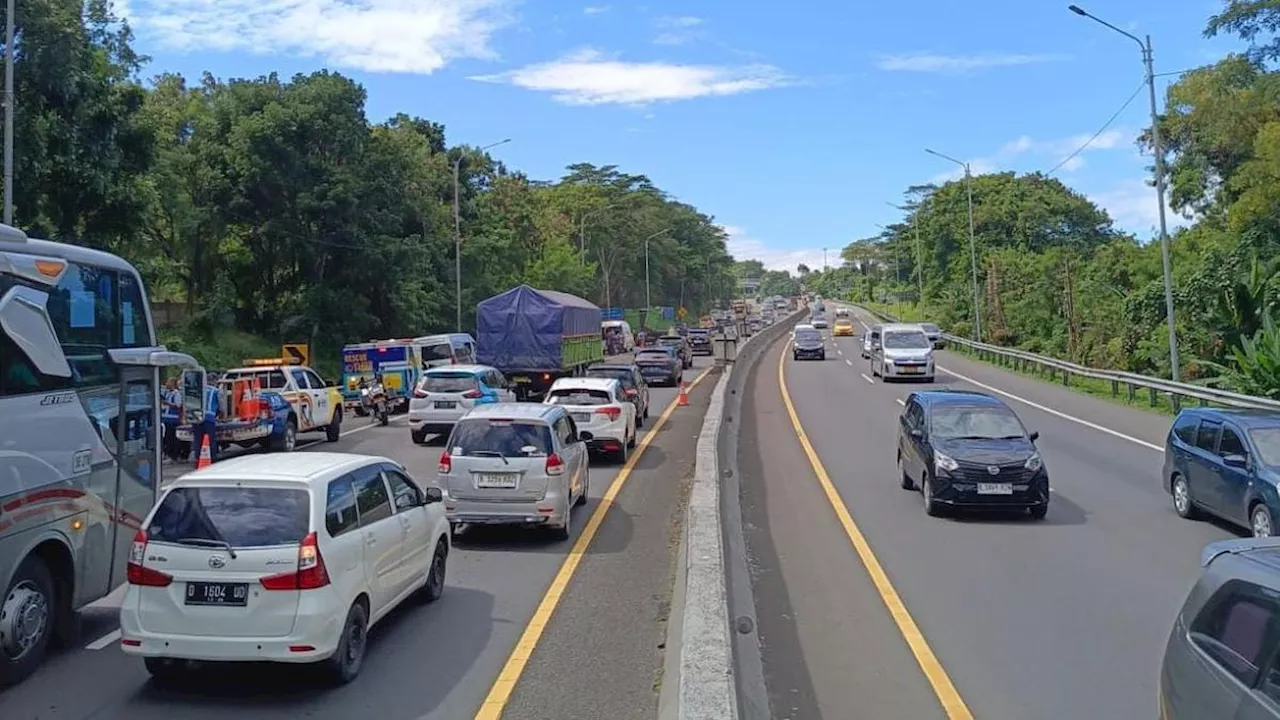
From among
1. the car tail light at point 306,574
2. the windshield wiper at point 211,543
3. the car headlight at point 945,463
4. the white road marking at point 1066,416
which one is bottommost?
the white road marking at point 1066,416

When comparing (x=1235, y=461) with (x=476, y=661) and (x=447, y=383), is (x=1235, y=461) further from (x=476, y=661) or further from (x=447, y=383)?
→ (x=447, y=383)

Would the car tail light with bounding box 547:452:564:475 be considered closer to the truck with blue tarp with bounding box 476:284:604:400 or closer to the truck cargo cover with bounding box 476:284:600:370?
the truck with blue tarp with bounding box 476:284:604:400

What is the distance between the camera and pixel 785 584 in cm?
1077

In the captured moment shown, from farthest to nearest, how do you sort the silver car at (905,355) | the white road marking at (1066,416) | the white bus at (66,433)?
the silver car at (905,355) < the white road marking at (1066,416) < the white bus at (66,433)

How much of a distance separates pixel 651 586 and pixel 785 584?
1.34 metres

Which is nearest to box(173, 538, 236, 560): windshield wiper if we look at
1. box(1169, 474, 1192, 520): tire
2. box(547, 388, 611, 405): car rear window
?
box(1169, 474, 1192, 520): tire

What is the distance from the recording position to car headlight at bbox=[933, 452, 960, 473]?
45.8 feet

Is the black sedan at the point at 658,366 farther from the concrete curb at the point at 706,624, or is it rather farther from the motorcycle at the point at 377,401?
the concrete curb at the point at 706,624

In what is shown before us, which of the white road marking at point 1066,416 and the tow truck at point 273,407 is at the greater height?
the tow truck at point 273,407

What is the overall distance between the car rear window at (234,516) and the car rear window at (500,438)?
5.27 m

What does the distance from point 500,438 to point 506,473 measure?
1.77 ft

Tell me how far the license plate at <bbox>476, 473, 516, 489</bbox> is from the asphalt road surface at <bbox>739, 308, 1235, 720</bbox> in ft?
9.57

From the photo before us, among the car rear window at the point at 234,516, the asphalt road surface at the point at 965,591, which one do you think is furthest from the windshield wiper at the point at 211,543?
the asphalt road surface at the point at 965,591

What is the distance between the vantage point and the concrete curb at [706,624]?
6359 millimetres
